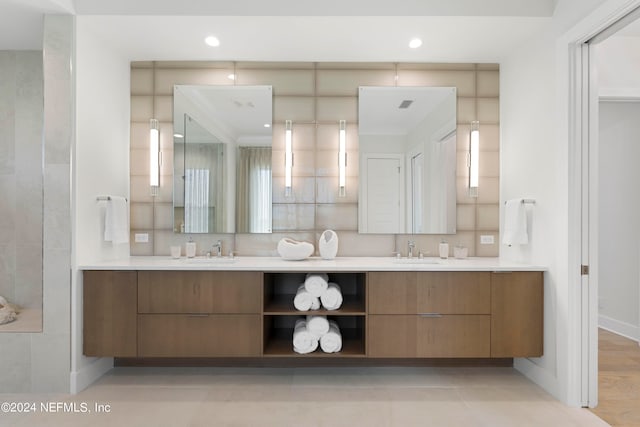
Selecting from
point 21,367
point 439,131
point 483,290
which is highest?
point 439,131

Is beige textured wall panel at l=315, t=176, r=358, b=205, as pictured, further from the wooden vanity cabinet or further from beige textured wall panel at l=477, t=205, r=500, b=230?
beige textured wall panel at l=477, t=205, r=500, b=230

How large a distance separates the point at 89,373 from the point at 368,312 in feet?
6.36

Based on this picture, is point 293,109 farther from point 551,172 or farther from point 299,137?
point 551,172

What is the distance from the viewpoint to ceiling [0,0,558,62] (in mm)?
2391

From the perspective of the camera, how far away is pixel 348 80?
3.10 m

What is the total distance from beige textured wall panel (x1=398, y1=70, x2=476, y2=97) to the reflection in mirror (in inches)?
2.5

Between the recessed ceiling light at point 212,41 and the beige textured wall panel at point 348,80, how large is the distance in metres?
0.83

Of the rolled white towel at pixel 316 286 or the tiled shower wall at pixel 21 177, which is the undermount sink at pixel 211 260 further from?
the tiled shower wall at pixel 21 177

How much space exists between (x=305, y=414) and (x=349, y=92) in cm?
239

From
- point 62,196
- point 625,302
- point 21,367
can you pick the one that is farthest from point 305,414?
point 625,302

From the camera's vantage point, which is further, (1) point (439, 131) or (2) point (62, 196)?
(1) point (439, 131)

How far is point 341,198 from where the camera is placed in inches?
123

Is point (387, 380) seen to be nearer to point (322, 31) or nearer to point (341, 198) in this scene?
point (341, 198)

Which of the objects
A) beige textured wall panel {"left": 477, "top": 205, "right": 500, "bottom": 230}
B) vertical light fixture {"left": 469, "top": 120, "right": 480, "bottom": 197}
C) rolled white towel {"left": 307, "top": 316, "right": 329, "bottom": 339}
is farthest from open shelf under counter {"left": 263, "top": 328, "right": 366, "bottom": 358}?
vertical light fixture {"left": 469, "top": 120, "right": 480, "bottom": 197}
